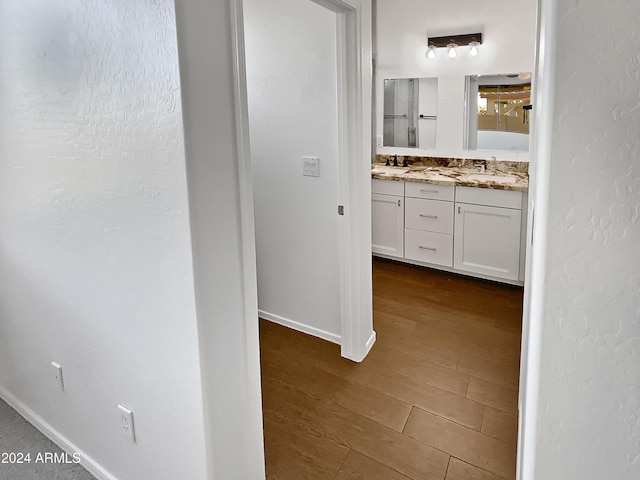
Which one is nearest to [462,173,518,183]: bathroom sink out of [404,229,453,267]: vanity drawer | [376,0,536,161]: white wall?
[376,0,536,161]: white wall

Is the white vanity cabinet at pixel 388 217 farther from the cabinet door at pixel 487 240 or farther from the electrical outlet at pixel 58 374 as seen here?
the electrical outlet at pixel 58 374

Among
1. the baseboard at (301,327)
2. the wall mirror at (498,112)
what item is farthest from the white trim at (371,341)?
the wall mirror at (498,112)

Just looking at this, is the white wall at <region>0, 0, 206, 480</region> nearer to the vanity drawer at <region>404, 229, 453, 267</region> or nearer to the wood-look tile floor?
the wood-look tile floor

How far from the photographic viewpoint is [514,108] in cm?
384

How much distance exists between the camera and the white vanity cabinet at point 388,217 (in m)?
3.99

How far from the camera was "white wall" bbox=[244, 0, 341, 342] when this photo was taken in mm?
2537

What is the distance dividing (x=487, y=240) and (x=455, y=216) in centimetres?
30

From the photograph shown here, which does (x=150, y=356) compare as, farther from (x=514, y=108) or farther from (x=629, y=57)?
(x=514, y=108)

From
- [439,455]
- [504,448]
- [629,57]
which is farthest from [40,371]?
[629,57]

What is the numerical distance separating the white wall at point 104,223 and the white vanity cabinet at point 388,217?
2.75 meters

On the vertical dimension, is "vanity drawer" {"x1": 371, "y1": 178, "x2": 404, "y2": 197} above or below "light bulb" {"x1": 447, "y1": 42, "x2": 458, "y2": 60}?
below

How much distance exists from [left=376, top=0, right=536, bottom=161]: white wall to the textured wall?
331cm

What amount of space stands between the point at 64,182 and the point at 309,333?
1.76 m

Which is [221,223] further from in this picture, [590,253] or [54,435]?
[54,435]
